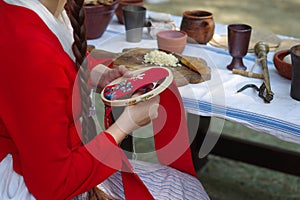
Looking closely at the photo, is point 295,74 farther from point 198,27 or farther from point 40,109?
point 40,109

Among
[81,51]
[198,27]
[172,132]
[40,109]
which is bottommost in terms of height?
[172,132]

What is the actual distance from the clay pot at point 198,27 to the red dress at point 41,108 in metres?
0.85

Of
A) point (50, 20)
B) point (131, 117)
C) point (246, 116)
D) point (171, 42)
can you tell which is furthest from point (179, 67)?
point (50, 20)

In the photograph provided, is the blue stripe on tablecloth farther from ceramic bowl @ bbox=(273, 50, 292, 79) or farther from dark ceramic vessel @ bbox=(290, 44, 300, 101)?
ceramic bowl @ bbox=(273, 50, 292, 79)

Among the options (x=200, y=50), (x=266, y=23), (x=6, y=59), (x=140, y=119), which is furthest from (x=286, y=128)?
(x=266, y=23)

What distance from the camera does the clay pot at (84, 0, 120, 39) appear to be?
1.96m

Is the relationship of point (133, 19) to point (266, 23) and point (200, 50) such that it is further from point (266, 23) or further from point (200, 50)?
point (266, 23)

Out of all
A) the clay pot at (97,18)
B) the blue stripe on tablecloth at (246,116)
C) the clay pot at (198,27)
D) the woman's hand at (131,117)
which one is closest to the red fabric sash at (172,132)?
the blue stripe on tablecloth at (246,116)

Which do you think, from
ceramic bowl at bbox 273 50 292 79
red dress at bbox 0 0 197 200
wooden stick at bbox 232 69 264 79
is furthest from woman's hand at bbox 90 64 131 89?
ceramic bowl at bbox 273 50 292 79

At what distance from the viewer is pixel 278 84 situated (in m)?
1.62

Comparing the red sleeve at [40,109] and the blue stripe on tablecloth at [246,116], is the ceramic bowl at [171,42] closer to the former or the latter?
the blue stripe on tablecloth at [246,116]

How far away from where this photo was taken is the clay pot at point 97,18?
1.96 meters

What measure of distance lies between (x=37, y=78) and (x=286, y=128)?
0.73 metres

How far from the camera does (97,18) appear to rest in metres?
1.98
